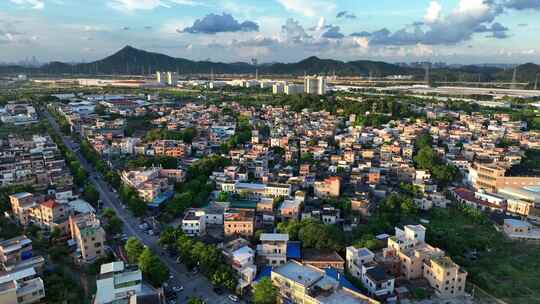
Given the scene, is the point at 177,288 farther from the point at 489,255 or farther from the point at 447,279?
the point at 489,255

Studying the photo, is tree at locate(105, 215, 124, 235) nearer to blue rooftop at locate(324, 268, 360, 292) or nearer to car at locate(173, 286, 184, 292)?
car at locate(173, 286, 184, 292)

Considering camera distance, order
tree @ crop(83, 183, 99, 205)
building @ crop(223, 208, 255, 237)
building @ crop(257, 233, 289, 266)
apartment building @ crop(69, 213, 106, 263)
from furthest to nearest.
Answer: tree @ crop(83, 183, 99, 205), building @ crop(223, 208, 255, 237), apartment building @ crop(69, 213, 106, 263), building @ crop(257, 233, 289, 266)

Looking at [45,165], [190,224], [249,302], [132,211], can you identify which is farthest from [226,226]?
[45,165]

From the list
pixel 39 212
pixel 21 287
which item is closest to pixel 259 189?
pixel 39 212

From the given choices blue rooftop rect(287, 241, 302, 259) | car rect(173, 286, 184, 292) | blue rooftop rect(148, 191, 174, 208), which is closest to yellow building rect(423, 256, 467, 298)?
blue rooftop rect(287, 241, 302, 259)

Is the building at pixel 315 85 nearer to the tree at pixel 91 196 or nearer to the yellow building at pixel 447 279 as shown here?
the tree at pixel 91 196

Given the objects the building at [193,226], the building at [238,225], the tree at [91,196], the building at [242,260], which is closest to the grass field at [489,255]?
the building at [238,225]

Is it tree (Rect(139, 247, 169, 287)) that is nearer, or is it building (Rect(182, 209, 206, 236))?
tree (Rect(139, 247, 169, 287))
